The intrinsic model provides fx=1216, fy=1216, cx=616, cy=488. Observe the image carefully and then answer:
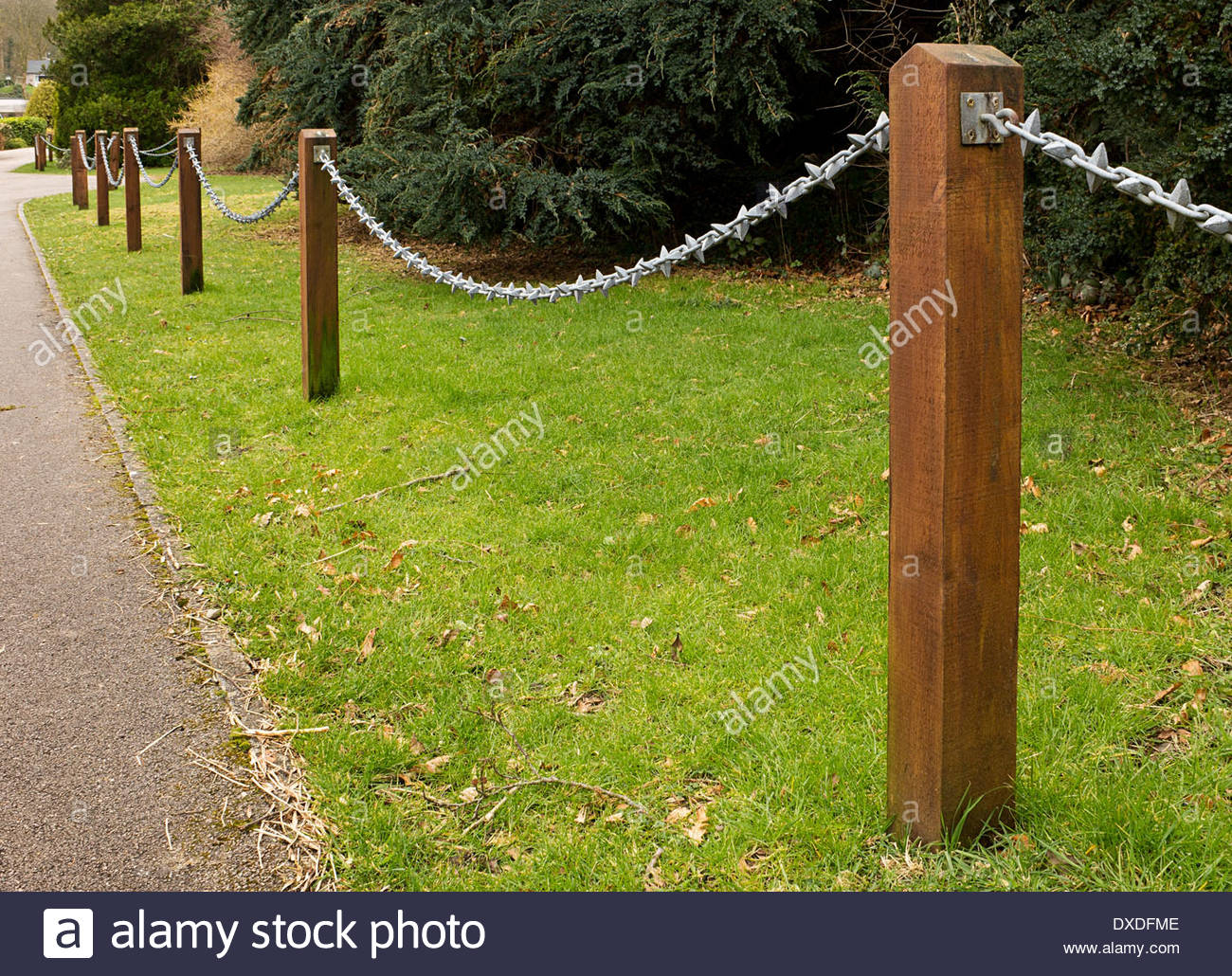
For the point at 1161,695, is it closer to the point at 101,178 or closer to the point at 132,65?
the point at 101,178

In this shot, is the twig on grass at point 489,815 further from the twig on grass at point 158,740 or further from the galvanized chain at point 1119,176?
the galvanized chain at point 1119,176

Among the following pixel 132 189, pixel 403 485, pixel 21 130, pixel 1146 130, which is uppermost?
pixel 21 130

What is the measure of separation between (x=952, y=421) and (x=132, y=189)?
48.0ft

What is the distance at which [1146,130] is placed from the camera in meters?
7.27

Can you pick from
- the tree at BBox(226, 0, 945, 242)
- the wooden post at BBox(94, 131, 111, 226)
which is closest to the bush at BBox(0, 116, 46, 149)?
the wooden post at BBox(94, 131, 111, 226)

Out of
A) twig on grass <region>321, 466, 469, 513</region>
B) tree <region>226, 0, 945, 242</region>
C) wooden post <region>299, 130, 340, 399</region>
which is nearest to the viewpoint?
twig on grass <region>321, 466, 469, 513</region>

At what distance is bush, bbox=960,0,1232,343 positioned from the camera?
21.3ft

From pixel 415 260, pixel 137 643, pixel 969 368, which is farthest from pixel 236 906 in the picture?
pixel 415 260

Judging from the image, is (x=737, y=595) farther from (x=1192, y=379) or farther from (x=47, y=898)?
(x=1192, y=379)

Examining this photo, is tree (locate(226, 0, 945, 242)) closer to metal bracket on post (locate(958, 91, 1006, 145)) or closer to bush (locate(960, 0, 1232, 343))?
bush (locate(960, 0, 1232, 343))

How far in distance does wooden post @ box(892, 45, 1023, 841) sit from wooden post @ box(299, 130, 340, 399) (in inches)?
221

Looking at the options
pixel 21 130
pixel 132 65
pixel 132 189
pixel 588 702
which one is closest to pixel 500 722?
pixel 588 702

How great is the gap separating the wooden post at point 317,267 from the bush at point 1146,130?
467 centimetres

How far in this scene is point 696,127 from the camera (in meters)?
12.7
